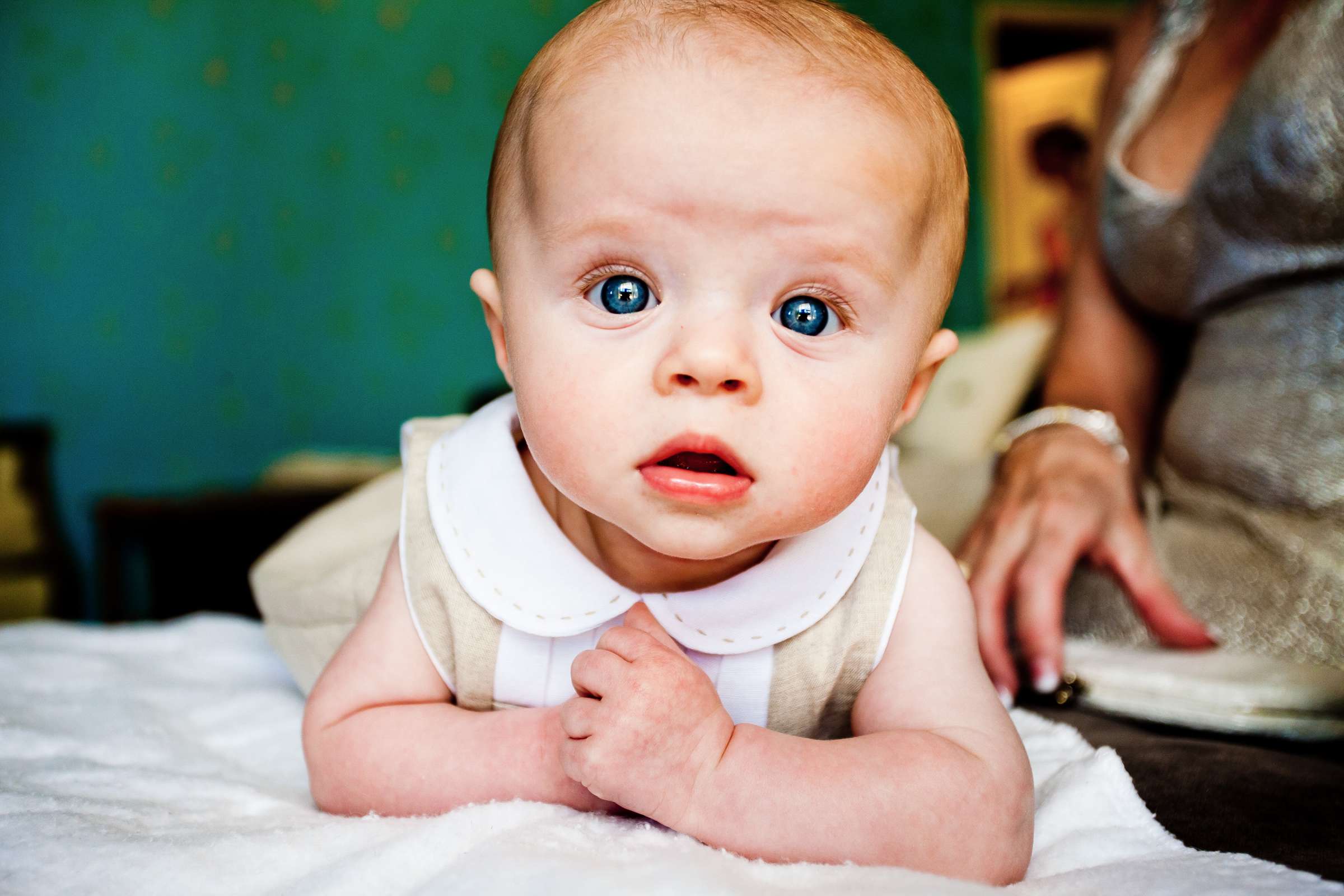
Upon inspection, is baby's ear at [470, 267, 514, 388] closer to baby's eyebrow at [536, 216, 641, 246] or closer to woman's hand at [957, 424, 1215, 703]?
baby's eyebrow at [536, 216, 641, 246]

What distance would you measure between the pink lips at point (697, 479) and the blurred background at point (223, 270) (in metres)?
1.88

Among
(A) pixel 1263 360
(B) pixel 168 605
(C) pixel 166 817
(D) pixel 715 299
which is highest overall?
(D) pixel 715 299

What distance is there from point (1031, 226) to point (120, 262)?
3565 mm

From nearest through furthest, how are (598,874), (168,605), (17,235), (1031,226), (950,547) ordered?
(598,874) → (950,547) → (168,605) → (17,235) → (1031,226)

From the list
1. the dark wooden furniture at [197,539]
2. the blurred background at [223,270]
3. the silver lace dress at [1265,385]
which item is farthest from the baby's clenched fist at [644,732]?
the dark wooden furniture at [197,539]

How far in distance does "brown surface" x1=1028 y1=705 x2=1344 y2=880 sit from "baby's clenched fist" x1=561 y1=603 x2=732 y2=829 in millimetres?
299

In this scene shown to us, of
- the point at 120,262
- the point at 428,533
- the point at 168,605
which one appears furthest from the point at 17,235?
the point at 428,533

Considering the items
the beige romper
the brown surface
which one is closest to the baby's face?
the beige romper

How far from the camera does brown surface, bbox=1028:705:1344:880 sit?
55 centimetres

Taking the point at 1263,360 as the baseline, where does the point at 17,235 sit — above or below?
below

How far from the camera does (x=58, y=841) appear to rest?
0.52 m

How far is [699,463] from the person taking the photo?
543 mm

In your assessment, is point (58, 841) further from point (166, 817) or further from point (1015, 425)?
point (1015, 425)

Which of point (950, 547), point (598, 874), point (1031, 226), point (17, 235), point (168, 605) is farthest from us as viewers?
point (1031, 226)
